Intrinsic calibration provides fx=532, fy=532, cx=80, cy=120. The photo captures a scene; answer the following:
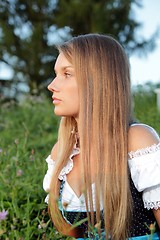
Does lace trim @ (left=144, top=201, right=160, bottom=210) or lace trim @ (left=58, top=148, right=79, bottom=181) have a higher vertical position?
lace trim @ (left=58, top=148, right=79, bottom=181)

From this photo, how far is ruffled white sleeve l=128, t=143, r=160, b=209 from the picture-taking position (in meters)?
2.00

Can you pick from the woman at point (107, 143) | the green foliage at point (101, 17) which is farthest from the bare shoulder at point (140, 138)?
the green foliage at point (101, 17)

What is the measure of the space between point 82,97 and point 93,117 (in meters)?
0.09

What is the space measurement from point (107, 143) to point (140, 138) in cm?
13

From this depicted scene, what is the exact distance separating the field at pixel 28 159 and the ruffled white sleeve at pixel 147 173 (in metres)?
0.40

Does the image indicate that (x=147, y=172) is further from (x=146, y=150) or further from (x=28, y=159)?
(x=28, y=159)

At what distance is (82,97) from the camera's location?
83.8 inches

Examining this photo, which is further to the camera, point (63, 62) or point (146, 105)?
point (146, 105)

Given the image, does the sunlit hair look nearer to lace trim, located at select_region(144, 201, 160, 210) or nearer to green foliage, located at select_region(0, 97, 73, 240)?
lace trim, located at select_region(144, 201, 160, 210)

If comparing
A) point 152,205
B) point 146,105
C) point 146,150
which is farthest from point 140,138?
point 146,105

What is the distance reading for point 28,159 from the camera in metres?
3.65

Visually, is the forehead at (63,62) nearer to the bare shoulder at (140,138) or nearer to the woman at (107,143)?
the woman at (107,143)

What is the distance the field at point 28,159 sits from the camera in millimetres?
2504

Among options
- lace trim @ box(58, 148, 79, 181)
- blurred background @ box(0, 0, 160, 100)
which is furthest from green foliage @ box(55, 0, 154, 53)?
lace trim @ box(58, 148, 79, 181)
